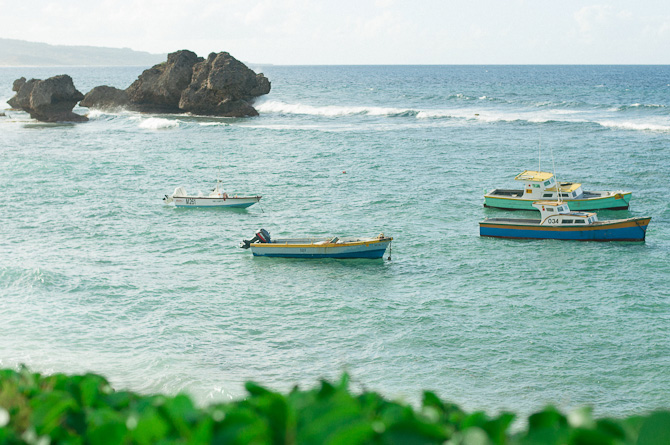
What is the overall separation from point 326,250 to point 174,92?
68147mm

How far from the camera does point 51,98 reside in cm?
7938

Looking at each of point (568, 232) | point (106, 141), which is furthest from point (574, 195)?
point (106, 141)

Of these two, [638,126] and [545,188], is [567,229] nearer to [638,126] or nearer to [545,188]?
[545,188]

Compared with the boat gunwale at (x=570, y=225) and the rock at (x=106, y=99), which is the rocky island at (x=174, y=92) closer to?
the rock at (x=106, y=99)

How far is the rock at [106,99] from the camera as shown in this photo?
94062 mm

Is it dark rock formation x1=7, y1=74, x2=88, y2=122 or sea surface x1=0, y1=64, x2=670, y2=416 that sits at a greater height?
dark rock formation x1=7, y1=74, x2=88, y2=122

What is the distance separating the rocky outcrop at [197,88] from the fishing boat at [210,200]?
4799 centimetres

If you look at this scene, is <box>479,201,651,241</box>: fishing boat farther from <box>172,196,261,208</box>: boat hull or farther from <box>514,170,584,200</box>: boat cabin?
<box>172,196,261,208</box>: boat hull

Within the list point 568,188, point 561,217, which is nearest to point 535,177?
point 568,188

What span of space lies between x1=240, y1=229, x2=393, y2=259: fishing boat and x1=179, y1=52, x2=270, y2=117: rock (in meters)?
59.2

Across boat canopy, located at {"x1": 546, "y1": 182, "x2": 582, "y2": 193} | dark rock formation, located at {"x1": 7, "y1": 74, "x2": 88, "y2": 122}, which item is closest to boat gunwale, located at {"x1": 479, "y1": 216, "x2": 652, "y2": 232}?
boat canopy, located at {"x1": 546, "y1": 182, "x2": 582, "y2": 193}

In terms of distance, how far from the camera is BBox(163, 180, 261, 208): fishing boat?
1521 inches

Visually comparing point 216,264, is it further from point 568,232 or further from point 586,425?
point 586,425

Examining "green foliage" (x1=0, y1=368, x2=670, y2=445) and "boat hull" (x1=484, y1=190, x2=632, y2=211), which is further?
"boat hull" (x1=484, y1=190, x2=632, y2=211)
